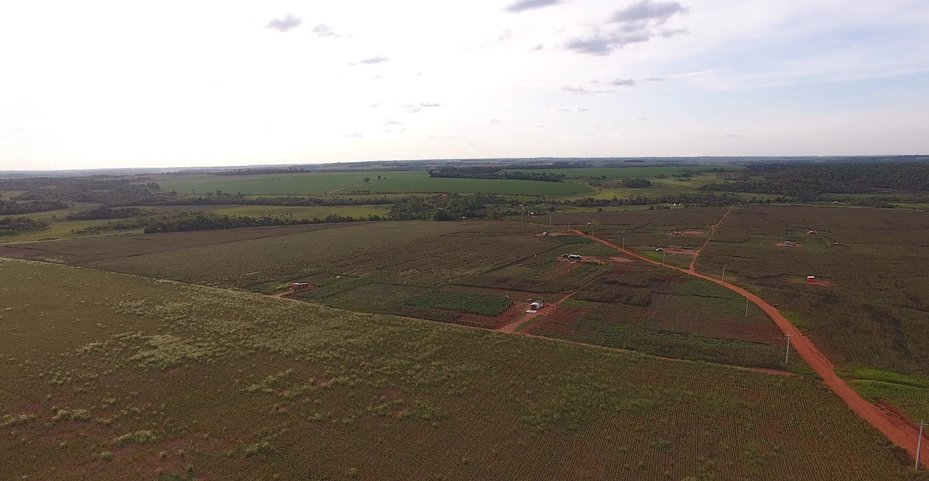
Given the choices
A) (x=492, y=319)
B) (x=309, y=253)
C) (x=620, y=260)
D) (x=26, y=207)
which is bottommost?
(x=492, y=319)

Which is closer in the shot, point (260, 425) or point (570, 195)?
point (260, 425)

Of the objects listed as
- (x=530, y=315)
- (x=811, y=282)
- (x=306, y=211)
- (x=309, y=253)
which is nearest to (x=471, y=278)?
(x=530, y=315)

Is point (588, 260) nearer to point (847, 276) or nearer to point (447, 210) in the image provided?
point (847, 276)

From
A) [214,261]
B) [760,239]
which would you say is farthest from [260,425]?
[760,239]

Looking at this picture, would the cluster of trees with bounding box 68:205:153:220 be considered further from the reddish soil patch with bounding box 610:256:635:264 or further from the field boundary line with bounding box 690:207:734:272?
the field boundary line with bounding box 690:207:734:272

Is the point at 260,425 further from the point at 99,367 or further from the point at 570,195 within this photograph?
the point at 570,195

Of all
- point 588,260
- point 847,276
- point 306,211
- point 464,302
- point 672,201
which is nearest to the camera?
point 464,302
